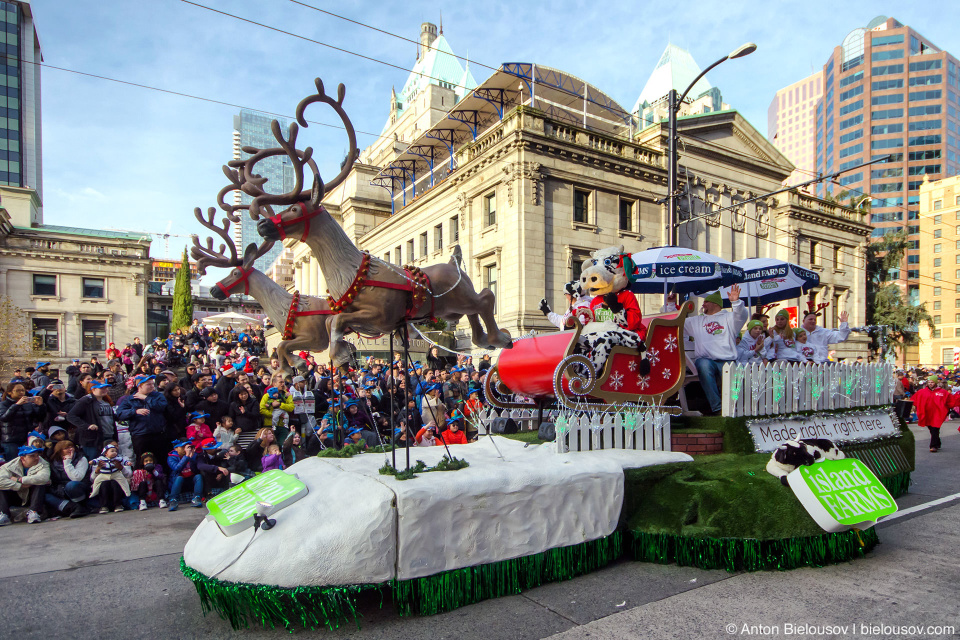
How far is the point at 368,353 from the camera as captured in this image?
19125mm

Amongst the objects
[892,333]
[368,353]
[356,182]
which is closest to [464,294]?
[368,353]

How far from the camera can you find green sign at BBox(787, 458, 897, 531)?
4.47 meters

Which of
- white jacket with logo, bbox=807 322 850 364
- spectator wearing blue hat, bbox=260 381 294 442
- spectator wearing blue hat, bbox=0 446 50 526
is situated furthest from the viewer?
spectator wearing blue hat, bbox=260 381 294 442

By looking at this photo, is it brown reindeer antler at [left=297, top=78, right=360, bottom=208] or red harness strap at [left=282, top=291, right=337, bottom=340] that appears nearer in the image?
brown reindeer antler at [left=297, top=78, right=360, bottom=208]

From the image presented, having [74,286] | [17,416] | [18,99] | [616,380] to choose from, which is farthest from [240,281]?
[18,99]

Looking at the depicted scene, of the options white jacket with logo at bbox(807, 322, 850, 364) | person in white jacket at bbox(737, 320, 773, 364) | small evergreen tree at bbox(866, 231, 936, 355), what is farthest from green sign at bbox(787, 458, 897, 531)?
small evergreen tree at bbox(866, 231, 936, 355)

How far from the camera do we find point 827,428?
6.77 metres

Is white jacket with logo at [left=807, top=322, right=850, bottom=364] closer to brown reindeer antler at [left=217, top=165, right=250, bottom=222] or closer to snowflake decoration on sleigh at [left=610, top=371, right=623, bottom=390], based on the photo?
snowflake decoration on sleigh at [left=610, top=371, right=623, bottom=390]

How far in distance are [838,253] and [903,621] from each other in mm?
36933

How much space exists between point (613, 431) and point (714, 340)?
2019mm

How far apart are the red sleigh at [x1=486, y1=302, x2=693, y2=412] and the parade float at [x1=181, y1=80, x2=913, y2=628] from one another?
20mm

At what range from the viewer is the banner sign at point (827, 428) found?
5.91 meters

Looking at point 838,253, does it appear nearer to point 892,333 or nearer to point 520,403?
point 892,333

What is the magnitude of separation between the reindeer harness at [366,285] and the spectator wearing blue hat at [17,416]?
6001mm
